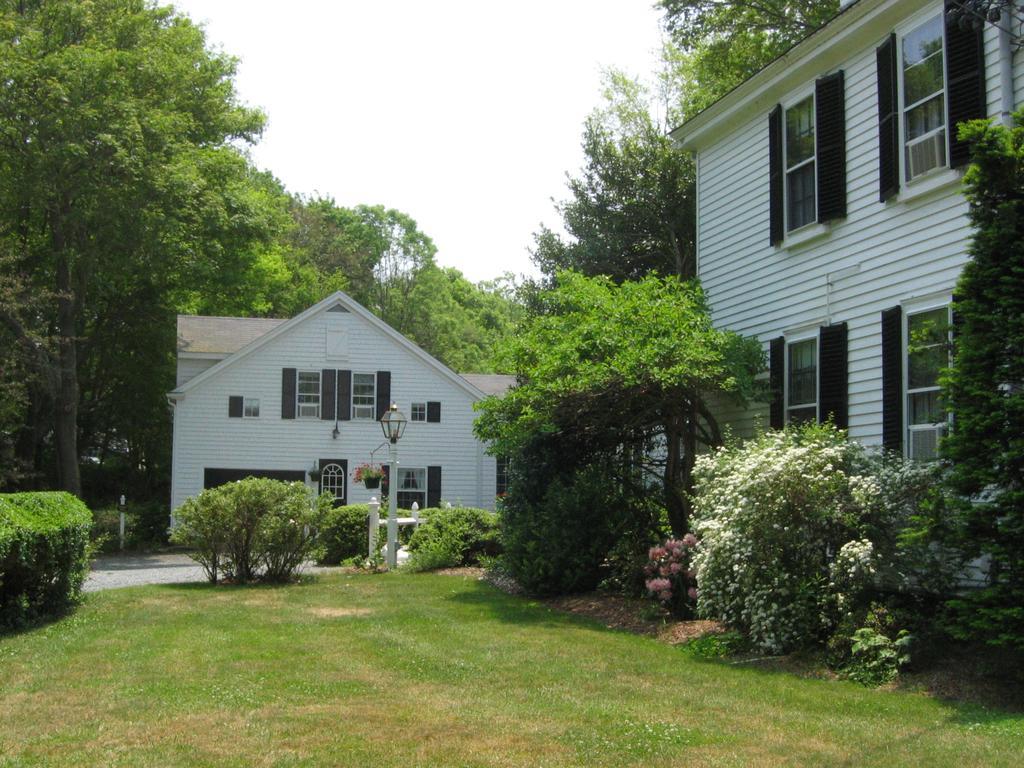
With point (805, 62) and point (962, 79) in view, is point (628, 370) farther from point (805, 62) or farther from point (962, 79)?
point (962, 79)

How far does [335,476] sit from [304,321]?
4.68m

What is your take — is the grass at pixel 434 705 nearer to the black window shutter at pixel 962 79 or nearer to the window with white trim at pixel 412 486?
the black window shutter at pixel 962 79

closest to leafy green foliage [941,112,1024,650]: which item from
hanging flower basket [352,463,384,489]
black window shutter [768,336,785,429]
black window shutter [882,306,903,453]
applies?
black window shutter [882,306,903,453]

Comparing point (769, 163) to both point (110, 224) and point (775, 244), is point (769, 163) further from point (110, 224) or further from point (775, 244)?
point (110, 224)

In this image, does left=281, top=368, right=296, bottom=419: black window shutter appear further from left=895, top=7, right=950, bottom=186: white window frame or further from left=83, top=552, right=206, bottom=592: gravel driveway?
left=895, top=7, right=950, bottom=186: white window frame

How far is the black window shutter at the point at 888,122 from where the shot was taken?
11320mm

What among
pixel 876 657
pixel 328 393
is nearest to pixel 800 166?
pixel 876 657

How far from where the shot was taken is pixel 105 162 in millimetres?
26797

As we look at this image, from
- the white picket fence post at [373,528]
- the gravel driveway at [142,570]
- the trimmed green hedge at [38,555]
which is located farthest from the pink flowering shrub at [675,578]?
the white picket fence post at [373,528]

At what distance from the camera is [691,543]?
11617 mm

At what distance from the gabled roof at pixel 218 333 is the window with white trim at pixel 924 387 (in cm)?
2346

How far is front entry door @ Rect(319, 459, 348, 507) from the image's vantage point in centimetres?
3105

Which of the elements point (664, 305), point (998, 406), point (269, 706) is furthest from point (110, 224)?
point (998, 406)

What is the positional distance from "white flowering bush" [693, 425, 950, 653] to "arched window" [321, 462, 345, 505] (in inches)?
867
